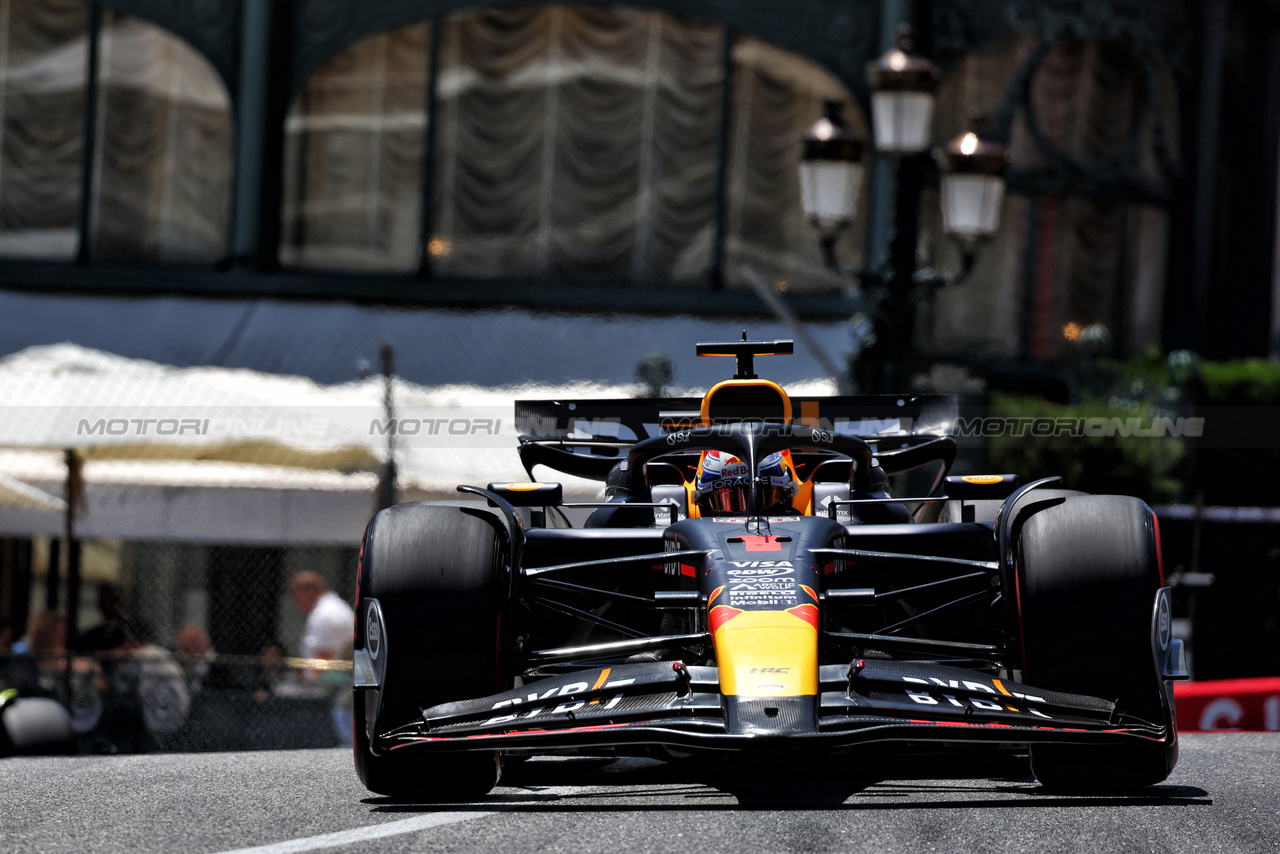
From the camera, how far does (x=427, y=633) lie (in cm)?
555

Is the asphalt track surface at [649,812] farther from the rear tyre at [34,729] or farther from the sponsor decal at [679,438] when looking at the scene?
the rear tyre at [34,729]

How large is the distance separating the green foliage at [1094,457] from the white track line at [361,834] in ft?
29.4

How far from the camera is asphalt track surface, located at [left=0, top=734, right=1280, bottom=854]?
455cm

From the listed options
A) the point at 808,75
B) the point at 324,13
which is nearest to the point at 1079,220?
the point at 808,75

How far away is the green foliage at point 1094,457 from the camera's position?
13.6m

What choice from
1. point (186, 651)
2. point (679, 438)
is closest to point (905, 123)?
point (679, 438)

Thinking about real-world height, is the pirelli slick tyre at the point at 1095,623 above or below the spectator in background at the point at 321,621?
above

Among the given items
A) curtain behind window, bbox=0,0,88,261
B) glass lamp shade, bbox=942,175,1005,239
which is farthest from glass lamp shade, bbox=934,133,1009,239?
curtain behind window, bbox=0,0,88,261

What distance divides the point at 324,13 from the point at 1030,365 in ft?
22.3

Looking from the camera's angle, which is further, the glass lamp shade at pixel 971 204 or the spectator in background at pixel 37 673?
the glass lamp shade at pixel 971 204

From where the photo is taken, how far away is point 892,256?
10.8 metres

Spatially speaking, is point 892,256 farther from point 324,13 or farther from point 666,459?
point 324,13

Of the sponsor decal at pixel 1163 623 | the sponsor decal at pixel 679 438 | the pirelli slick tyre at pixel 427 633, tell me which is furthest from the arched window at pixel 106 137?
the sponsor decal at pixel 1163 623

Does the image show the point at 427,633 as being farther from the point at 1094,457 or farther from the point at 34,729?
the point at 1094,457
